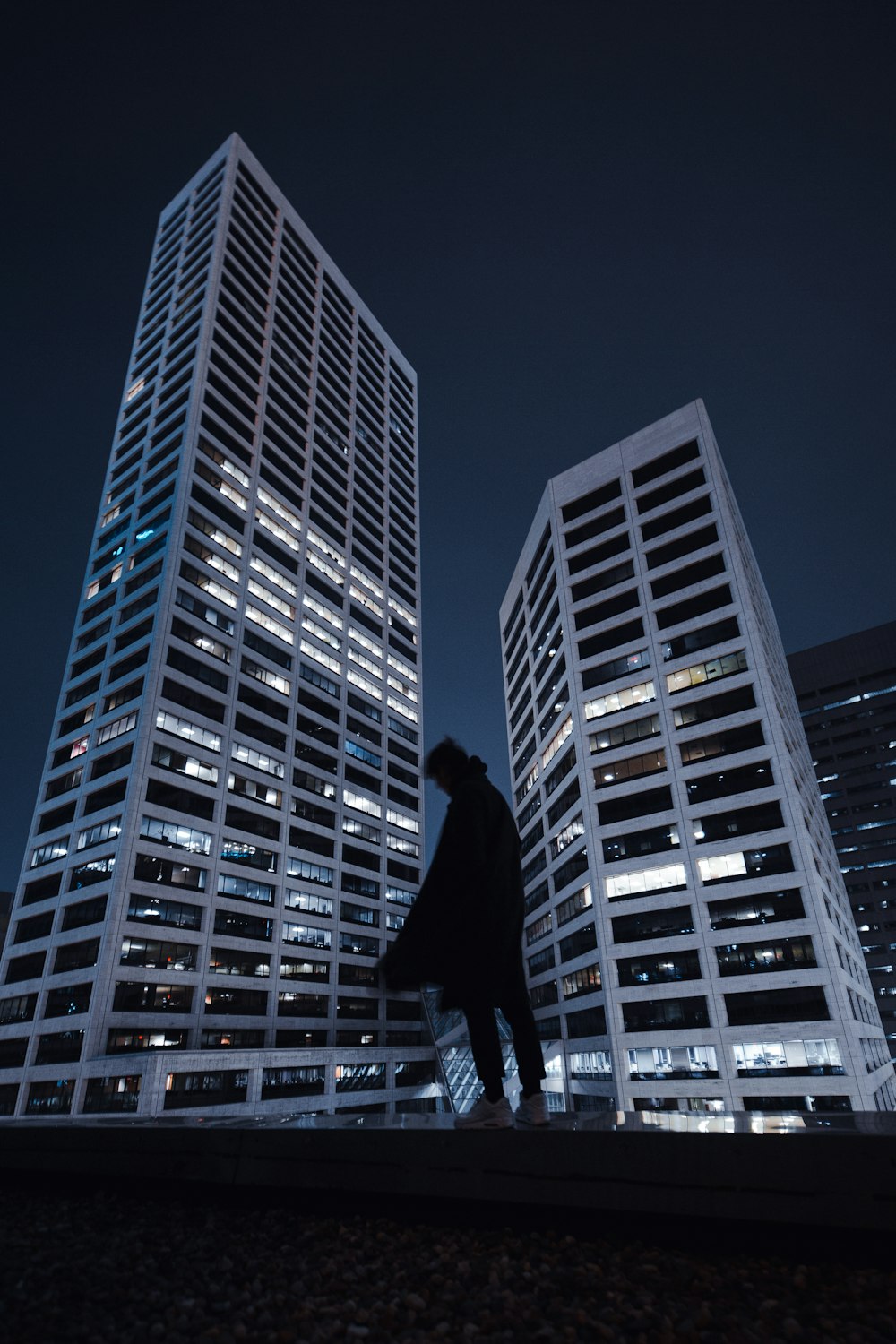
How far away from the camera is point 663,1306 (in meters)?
3.09

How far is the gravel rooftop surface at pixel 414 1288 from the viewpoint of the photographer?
294cm

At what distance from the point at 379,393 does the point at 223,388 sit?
109 feet

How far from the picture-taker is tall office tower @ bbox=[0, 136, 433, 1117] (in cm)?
4536

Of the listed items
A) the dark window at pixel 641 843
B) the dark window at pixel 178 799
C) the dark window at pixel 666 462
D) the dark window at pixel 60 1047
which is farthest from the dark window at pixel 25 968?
the dark window at pixel 666 462

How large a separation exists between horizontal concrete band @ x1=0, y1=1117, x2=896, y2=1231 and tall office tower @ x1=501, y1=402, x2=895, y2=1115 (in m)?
44.7

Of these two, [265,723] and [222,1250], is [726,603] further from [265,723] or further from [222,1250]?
[222,1250]

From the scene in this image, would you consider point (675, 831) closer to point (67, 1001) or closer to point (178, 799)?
point (178, 799)

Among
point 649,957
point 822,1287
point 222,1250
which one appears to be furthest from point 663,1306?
point 649,957

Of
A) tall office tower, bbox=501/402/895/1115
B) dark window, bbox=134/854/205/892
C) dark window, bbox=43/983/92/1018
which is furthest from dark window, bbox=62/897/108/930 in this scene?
tall office tower, bbox=501/402/895/1115

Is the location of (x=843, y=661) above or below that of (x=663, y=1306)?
above

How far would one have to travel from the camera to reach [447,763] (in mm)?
6172

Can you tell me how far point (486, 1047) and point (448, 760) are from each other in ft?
7.57

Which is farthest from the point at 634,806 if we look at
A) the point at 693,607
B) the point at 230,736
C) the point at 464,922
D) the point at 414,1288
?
the point at 414,1288

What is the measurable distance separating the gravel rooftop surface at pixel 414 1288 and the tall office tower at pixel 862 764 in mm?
103818
